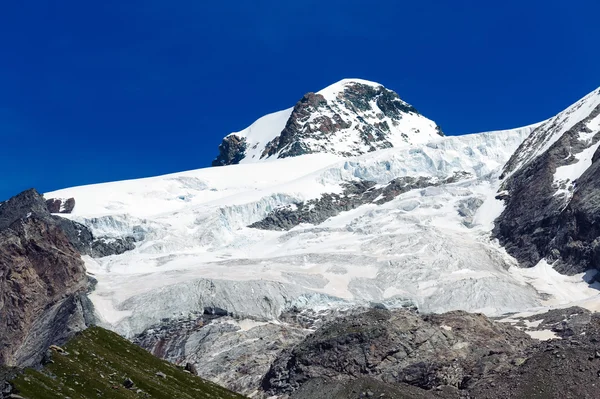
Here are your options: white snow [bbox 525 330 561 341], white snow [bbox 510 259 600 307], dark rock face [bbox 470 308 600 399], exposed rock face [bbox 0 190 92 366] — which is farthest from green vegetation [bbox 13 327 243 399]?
white snow [bbox 510 259 600 307]

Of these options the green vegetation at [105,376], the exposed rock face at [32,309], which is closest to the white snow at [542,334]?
the exposed rock face at [32,309]

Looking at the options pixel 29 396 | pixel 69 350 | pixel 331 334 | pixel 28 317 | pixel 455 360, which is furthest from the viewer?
pixel 28 317

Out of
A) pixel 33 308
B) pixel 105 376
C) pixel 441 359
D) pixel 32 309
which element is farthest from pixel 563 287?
pixel 105 376

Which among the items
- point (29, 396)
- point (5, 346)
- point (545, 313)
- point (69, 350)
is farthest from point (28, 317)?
point (29, 396)

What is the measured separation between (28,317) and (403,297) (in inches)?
3140

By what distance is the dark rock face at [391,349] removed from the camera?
124438 mm

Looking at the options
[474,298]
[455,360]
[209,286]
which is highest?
[209,286]

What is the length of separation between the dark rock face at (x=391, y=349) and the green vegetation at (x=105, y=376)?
59663mm

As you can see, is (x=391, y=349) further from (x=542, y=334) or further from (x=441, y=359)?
(x=542, y=334)

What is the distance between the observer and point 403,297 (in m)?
186

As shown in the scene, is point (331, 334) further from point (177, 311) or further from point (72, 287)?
point (72, 287)

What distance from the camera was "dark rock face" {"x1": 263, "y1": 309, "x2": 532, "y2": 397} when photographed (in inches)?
4899

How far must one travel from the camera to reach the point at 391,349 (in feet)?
431

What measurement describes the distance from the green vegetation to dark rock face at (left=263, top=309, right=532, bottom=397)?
59.7 metres
